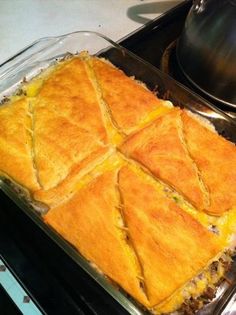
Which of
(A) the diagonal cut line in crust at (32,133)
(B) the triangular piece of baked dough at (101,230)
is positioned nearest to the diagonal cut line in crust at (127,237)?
(B) the triangular piece of baked dough at (101,230)

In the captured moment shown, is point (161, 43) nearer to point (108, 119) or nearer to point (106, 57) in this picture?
point (106, 57)

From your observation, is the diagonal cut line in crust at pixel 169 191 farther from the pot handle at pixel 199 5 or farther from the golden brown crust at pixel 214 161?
the pot handle at pixel 199 5

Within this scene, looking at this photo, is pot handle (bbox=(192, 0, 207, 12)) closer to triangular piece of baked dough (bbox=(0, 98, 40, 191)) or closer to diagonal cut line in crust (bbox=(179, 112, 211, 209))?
diagonal cut line in crust (bbox=(179, 112, 211, 209))

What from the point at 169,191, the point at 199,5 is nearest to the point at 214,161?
the point at 169,191

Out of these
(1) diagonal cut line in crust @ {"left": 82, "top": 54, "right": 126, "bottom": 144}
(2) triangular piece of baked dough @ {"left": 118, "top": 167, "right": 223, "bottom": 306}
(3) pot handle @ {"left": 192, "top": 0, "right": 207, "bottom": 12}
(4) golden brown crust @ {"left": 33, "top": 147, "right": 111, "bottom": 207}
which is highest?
(3) pot handle @ {"left": 192, "top": 0, "right": 207, "bottom": 12}

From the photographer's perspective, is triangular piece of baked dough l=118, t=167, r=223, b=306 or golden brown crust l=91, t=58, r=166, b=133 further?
golden brown crust l=91, t=58, r=166, b=133

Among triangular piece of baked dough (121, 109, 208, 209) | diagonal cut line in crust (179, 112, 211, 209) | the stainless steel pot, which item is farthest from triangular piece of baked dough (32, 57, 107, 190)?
the stainless steel pot
